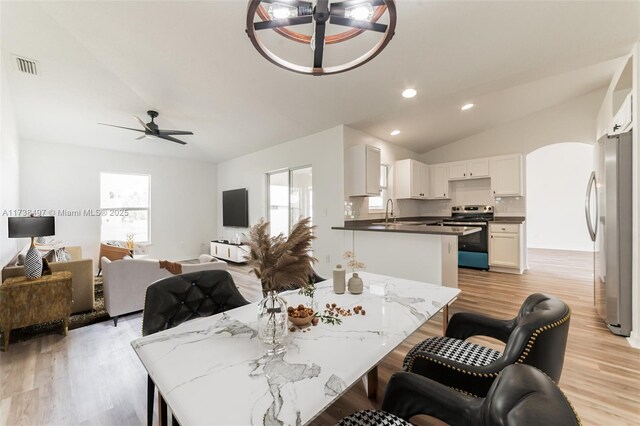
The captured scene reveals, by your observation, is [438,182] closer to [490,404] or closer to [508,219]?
[508,219]

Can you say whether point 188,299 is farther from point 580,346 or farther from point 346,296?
point 580,346

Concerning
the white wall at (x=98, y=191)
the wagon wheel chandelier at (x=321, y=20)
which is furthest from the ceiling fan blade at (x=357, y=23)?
the white wall at (x=98, y=191)

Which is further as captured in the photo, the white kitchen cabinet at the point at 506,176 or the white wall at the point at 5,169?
the white kitchen cabinet at the point at 506,176

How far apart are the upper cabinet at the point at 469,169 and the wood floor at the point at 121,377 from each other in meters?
3.07

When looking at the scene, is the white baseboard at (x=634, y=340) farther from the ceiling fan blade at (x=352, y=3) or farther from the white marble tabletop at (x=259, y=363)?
the ceiling fan blade at (x=352, y=3)

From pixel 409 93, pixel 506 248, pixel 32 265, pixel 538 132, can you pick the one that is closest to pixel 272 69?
pixel 409 93

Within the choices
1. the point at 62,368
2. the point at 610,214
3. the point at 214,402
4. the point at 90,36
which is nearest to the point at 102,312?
the point at 62,368

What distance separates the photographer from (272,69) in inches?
124

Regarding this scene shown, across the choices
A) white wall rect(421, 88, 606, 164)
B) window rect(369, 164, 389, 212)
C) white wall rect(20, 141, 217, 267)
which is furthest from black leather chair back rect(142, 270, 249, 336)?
white wall rect(20, 141, 217, 267)

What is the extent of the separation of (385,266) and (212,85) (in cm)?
348

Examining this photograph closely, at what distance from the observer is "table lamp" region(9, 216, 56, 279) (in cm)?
262

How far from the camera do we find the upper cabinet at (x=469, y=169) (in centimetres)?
552

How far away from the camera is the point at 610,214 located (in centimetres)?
262

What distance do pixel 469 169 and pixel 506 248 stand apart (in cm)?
180
